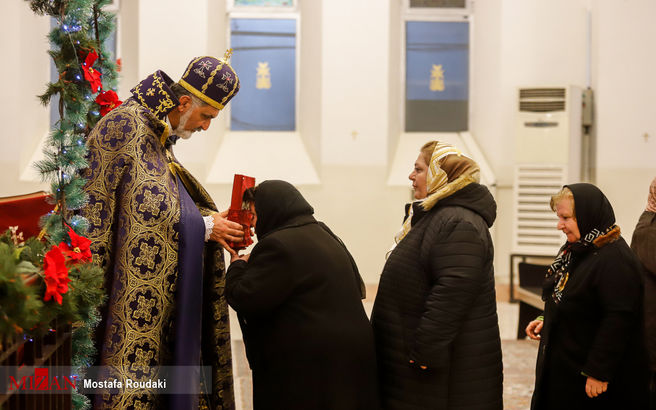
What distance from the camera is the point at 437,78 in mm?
8453

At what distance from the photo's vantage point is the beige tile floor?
4488 millimetres

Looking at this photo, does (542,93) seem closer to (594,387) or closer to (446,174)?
(446,174)

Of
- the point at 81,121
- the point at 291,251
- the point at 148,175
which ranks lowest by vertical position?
the point at 291,251

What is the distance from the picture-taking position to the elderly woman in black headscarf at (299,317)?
8.76ft

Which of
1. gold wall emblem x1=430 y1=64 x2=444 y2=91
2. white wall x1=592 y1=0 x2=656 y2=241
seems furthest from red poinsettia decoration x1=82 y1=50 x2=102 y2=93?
gold wall emblem x1=430 y1=64 x2=444 y2=91

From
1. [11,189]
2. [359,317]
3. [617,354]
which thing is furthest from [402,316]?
[11,189]

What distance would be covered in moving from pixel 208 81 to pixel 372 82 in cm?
475

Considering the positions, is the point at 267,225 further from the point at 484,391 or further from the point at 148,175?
the point at 484,391

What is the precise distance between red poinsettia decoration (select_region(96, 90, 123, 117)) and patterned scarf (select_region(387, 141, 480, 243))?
1274 mm

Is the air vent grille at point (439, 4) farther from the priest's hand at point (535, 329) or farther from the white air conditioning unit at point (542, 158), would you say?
the priest's hand at point (535, 329)

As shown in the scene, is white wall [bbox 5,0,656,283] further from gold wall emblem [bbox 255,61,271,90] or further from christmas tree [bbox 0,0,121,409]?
christmas tree [bbox 0,0,121,409]

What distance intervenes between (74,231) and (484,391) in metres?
1.59

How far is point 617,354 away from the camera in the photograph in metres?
2.81

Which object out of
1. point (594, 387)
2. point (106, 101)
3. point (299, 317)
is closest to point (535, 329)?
point (594, 387)
